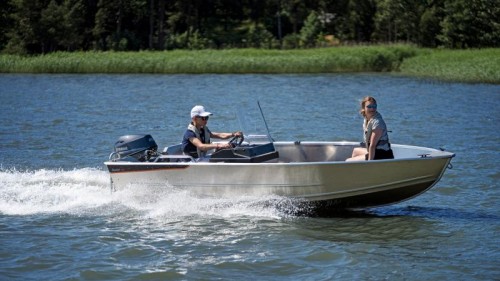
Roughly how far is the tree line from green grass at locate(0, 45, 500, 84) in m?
9.46

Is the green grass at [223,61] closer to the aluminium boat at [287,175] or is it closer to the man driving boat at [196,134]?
the man driving boat at [196,134]

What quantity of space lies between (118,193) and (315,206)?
2.97 m

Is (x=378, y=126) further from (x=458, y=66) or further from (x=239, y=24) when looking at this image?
(x=239, y=24)

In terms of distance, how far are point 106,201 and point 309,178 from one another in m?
3.43

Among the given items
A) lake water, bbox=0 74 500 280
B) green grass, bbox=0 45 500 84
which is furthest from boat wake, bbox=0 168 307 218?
green grass, bbox=0 45 500 84

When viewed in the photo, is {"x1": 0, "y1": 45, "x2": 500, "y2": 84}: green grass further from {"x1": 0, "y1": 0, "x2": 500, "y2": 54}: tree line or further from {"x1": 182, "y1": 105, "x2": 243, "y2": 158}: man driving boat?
{"x1": 182, "y1": 105, "x2": 243, "y2": 158}: man driving boat

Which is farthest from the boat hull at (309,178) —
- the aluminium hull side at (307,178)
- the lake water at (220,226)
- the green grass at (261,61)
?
the green grass at (261,61)

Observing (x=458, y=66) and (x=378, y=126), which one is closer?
(x=378, y=126)

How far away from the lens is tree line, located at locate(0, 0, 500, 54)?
189 ft

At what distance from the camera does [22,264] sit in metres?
11.1

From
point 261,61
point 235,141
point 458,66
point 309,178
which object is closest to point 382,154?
point 309,178

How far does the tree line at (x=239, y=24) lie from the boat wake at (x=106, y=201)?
44814 millimetres

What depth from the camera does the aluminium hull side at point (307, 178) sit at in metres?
12.5

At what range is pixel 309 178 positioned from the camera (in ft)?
41.5
